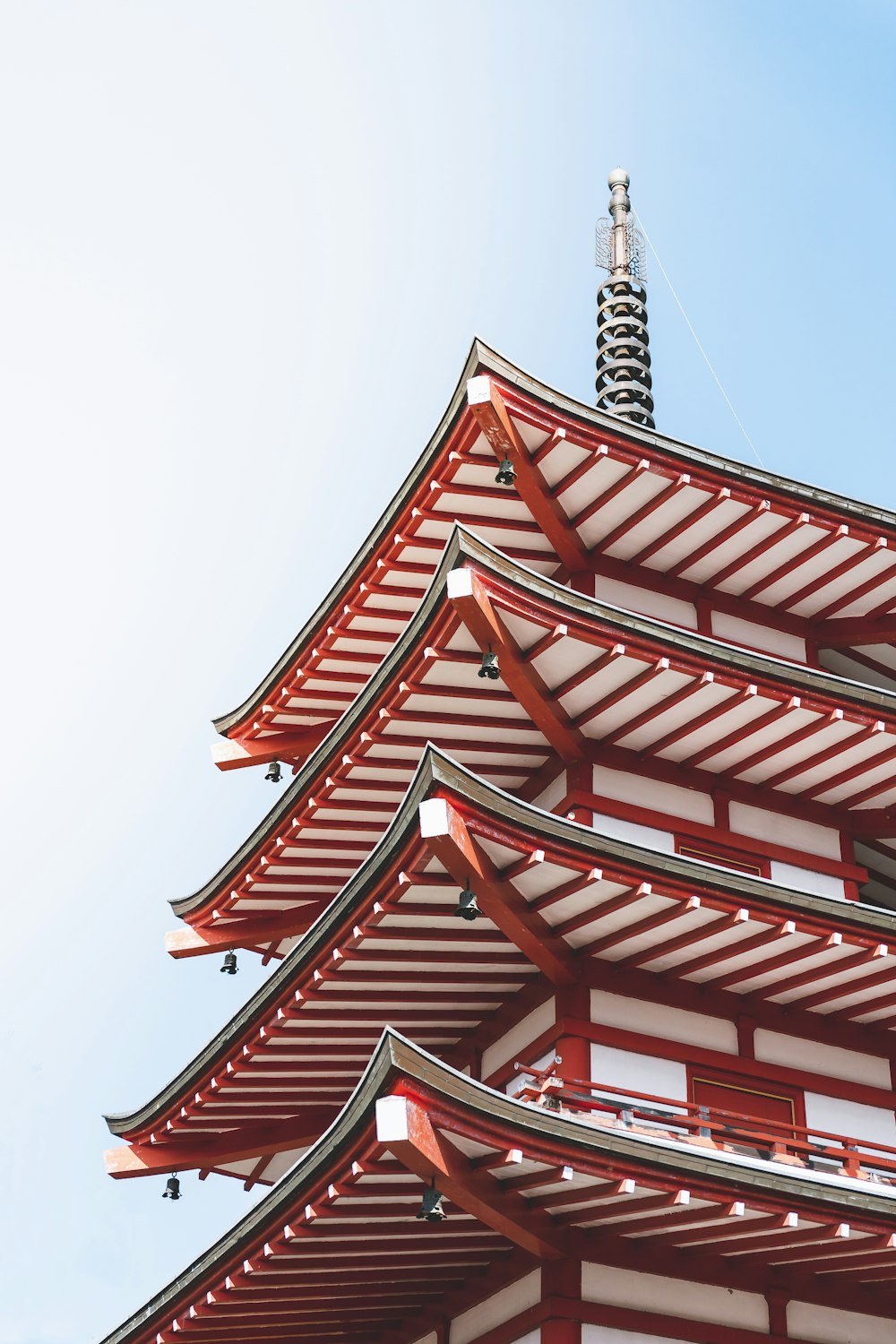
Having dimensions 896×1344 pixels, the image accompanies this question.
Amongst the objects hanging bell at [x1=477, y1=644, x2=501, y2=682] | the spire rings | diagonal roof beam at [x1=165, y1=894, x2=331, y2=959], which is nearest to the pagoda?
hanging bell at [x1=477, y1=644, x2=501, y2=682]

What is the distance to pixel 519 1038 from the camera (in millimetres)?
16828

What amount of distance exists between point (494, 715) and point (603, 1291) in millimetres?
6236

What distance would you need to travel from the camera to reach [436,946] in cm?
1642

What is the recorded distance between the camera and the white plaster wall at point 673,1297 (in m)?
14.6

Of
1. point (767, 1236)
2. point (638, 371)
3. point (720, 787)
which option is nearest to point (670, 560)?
point (720, 787)

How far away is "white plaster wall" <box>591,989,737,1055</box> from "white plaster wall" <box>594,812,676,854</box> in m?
1.84

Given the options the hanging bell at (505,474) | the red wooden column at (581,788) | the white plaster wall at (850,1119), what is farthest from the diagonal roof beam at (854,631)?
the white plaster wall at (850,1119)

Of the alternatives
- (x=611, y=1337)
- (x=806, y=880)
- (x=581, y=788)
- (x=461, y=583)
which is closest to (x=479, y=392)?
(x=461, y=583)

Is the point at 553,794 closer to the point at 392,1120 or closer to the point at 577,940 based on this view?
the point at 577,940

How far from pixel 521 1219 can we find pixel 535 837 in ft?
11.5

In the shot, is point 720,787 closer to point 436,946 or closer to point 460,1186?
point 436,946

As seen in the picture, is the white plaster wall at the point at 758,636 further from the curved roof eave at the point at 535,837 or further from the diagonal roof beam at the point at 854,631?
the curved roof eave at the point at 535,837

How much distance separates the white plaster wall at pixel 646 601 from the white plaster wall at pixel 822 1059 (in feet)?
17.4

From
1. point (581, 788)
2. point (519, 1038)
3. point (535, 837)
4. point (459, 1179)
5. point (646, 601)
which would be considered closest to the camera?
point (459, 1179)
